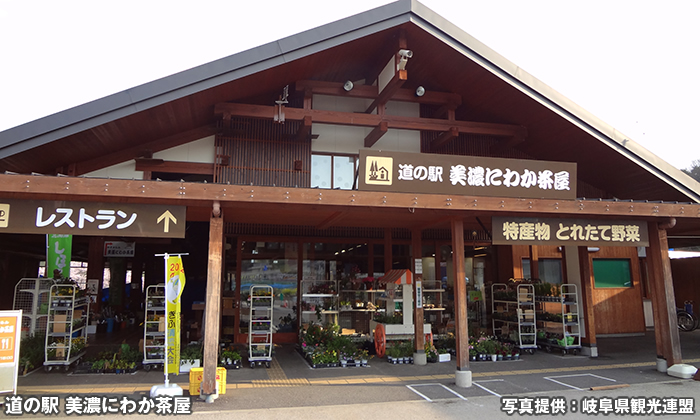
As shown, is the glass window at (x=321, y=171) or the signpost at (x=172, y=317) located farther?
the glass window at (x=321, y=171)

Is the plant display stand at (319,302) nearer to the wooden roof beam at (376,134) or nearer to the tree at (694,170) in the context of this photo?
the wooden roof beam at (376,134)

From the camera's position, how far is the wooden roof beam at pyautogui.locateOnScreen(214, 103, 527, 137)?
10195mm

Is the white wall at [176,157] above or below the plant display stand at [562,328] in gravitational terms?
above

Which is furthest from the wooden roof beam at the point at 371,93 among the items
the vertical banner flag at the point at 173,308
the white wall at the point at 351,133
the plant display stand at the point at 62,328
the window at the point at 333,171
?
the plant display stand at the point at 62,328

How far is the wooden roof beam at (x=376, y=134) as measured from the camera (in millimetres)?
10648

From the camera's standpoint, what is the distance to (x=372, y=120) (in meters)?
10.8

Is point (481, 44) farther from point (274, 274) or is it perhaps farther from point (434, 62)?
point (274, 274)

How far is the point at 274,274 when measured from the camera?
13.5m

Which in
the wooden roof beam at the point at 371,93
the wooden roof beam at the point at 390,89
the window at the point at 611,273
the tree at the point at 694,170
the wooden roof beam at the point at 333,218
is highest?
the tree at the point at 694,170

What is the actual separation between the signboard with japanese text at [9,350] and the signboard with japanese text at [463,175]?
6244mm

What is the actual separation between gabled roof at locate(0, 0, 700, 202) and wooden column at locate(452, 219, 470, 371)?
3671 mm

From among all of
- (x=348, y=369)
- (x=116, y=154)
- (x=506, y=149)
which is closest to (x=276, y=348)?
(x=348, y=369)

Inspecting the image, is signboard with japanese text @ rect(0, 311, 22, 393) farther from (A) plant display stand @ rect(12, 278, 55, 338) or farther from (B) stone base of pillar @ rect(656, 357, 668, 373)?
(B) stone base of pillar @ rect(656, 357, 668, 373)

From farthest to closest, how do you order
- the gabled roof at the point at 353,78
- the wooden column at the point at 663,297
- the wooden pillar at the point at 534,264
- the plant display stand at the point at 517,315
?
the wooden pillar at the point at 534,264
the plant display stand at the point at 517,315
the wooden column at the point at 663,297
the gabled roof at the point at 353,78
